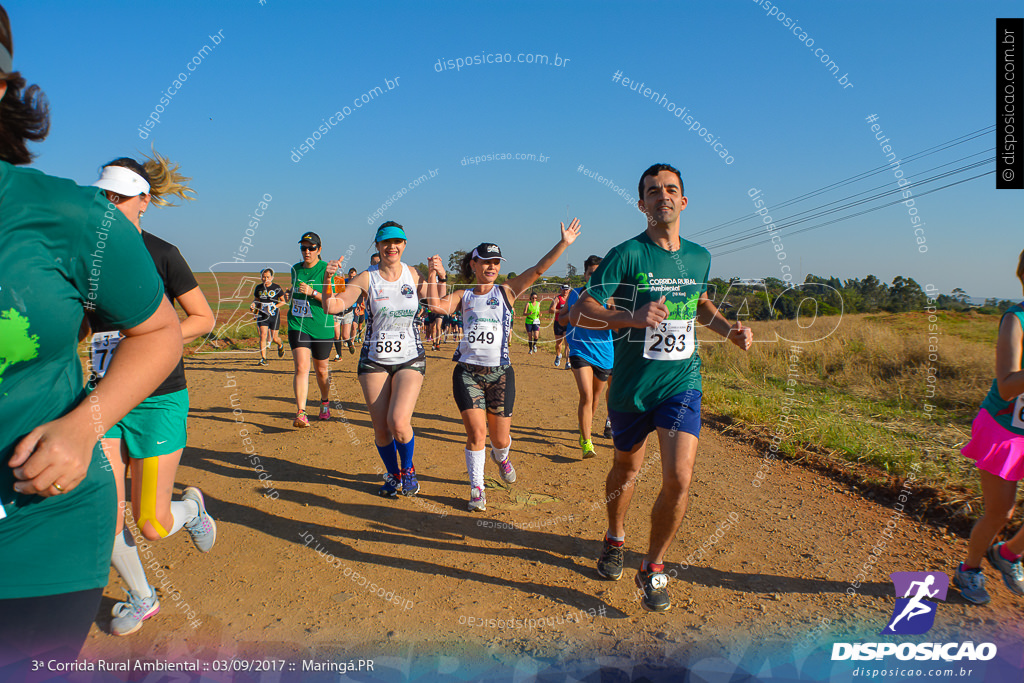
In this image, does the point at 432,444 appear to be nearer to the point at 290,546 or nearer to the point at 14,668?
the point at 290,546

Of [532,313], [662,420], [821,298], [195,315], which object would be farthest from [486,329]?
[532,313]

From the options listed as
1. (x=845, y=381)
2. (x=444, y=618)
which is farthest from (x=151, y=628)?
(x=845, y=381)

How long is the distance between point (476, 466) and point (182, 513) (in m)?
2.19

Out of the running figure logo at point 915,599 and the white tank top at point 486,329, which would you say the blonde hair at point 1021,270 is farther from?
the white tank top at point 486,329

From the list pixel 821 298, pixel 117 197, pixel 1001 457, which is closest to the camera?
pixel 117 197

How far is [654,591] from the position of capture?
10.5ft

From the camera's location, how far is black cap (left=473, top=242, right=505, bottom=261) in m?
4.70

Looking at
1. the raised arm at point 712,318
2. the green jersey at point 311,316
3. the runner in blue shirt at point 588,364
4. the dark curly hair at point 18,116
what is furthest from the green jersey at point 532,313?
the dark curly hair at point 18,116

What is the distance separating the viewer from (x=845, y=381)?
417 inches

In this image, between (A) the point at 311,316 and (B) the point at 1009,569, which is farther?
(A) the point at 311,316

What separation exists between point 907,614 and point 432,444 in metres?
5.03

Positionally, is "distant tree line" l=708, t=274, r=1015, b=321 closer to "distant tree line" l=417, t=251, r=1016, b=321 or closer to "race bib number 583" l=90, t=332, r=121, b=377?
"distant tree line" l=417, t=251, r=1016, b=321

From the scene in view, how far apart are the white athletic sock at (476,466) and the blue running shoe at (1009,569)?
3.46m

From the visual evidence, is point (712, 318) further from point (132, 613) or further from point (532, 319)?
point (532, 319)
